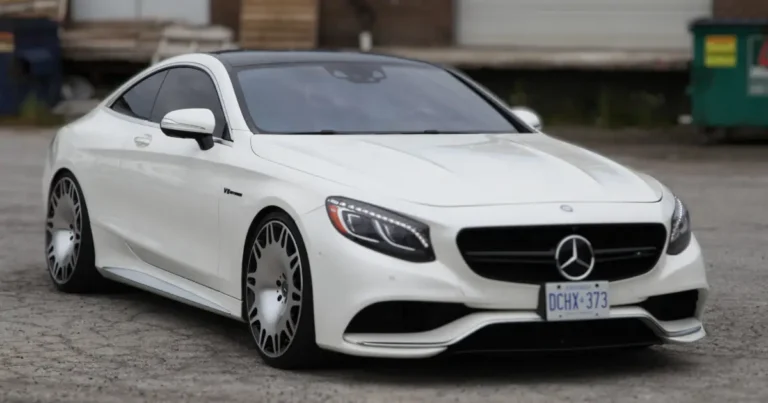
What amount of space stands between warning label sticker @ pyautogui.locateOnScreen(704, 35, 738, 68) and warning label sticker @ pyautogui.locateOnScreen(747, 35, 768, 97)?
0.65 ft

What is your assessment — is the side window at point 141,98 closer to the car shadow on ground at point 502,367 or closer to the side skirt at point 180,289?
the side skirt at point 180,289

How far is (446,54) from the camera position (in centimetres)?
2483

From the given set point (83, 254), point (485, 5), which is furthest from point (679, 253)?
point (485, 5)

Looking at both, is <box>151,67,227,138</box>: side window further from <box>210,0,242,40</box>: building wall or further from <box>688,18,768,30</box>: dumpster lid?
<box>210,0,242,40</box>: building wall

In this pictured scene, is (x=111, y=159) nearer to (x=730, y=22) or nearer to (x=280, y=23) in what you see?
(x=730, y=22)

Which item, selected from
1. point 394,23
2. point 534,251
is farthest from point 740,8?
point 534,251

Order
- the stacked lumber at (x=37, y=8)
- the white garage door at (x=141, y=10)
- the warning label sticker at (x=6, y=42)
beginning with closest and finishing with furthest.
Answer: the warning label sticker at (x=6, y=42) → the stacked lumber at (x=37, y=8) → the white garage door at (x=141, y=10)

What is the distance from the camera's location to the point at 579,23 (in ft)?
84.0

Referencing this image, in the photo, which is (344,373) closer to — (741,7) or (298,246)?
(298,246)

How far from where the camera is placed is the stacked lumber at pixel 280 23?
82.6 feet

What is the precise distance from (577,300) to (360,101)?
1907 mm

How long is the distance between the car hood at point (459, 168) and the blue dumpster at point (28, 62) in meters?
17.2

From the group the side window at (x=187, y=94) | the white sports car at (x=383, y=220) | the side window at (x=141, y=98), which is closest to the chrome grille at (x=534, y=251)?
the white sports car at (x=383, y=220)

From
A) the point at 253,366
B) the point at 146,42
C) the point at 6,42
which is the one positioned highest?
the point at 253,366
